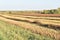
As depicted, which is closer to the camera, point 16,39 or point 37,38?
point 16,39

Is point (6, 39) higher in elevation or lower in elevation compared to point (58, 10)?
higher

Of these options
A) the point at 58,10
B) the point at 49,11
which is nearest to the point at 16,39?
the point at 58,10

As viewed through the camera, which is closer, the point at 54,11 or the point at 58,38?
the point at 58,38

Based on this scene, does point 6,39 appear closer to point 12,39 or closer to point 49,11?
point 12,39

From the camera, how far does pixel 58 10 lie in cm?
6253

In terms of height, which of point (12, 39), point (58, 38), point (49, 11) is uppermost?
point (12, 39)

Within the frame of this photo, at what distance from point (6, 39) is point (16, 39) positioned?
79 cm

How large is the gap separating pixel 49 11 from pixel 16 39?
5625 cm

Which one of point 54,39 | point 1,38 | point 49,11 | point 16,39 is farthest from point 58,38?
point 49,11

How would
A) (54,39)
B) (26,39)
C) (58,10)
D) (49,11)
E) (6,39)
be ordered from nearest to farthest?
(6,39)
(26,39)
(54,39)
(58,10)
(49,11)

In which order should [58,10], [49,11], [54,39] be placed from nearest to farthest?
[54,39] → [58,10] → [49,11]

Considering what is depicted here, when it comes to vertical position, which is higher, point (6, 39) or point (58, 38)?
point (6, 39)

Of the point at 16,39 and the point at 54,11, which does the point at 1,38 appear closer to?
the point at 16,39

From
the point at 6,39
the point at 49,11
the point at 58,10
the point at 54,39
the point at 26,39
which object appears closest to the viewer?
the point at 6,39
